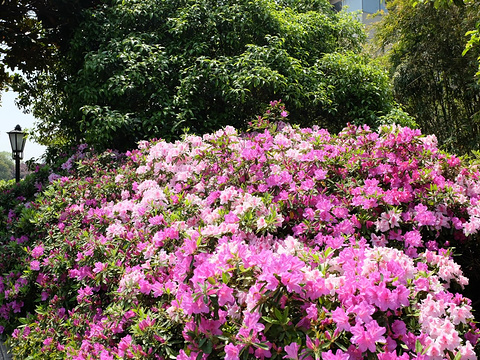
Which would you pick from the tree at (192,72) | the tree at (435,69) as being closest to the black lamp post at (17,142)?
the tree at (192,72)

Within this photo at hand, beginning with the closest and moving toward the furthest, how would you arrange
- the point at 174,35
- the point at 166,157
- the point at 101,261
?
the point at 101,261, the point at 166,157, the point at 174,35

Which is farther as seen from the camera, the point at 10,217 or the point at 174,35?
the point at 174,35

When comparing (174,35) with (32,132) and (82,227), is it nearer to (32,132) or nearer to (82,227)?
(82,227)

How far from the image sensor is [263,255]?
5.61 feet

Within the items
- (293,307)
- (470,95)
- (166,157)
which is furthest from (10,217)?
(470,95)

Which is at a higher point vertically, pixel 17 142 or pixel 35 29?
pixel 35 29

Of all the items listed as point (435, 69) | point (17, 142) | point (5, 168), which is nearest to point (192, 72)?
point (17, 142)

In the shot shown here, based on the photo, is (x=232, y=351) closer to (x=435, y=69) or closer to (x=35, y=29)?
(x=35, y=29)

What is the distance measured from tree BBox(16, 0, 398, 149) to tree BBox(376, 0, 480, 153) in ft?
20.1

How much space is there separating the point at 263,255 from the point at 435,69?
11.6 meters

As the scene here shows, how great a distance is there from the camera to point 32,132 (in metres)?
12.2

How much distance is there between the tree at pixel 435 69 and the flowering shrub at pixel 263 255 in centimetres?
886

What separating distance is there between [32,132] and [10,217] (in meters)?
8.27

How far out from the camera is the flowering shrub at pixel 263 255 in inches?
58.4
